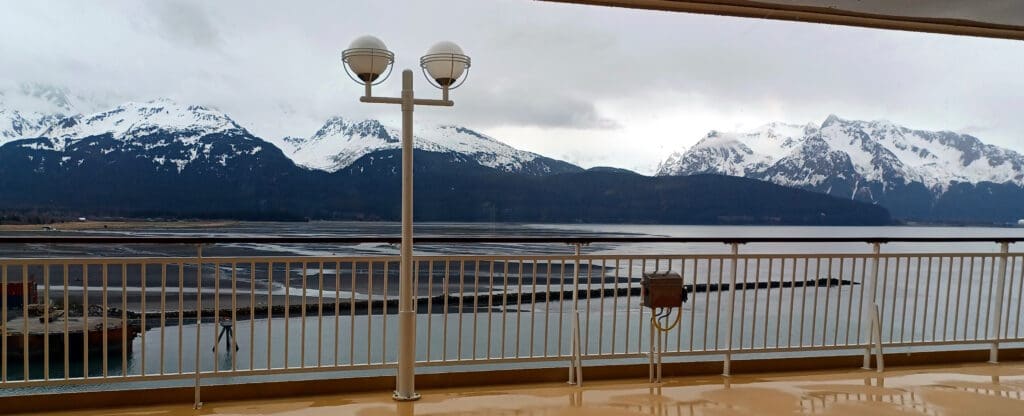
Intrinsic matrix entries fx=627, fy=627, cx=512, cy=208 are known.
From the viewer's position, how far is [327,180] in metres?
54.5

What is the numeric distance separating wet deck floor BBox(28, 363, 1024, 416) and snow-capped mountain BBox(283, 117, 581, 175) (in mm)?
46643

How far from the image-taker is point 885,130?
66312 millimetres

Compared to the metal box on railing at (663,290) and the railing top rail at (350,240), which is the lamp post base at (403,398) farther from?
the metal box on railing at (663,290)

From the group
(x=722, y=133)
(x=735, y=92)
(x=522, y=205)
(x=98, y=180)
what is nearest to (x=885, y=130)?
(x=722, y=133)

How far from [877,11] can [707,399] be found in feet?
8.10

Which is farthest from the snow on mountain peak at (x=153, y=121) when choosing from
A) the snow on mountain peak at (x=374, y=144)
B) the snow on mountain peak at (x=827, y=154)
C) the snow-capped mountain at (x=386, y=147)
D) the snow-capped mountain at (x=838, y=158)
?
the snow on mountain peak at (x=827, y=154)

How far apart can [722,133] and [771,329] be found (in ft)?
181

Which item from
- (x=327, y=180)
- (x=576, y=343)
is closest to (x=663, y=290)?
(x=576, y=343)

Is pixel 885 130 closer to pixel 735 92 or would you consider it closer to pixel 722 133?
pixel 722 133

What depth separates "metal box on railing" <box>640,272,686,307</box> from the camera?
356 centimetres

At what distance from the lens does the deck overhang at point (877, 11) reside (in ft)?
11.4

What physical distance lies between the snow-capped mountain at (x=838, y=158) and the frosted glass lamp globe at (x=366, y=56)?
58.9 metres

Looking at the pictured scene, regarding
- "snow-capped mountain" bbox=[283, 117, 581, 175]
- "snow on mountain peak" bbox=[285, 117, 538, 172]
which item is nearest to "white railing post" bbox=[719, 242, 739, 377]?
"snow on mountain peak" bbox=[285, 117, 538, 172]

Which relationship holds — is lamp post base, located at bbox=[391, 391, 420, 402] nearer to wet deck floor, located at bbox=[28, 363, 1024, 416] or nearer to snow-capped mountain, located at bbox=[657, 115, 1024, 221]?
wet deck floor, located at bbox=[28, 363, 1024, 416]
